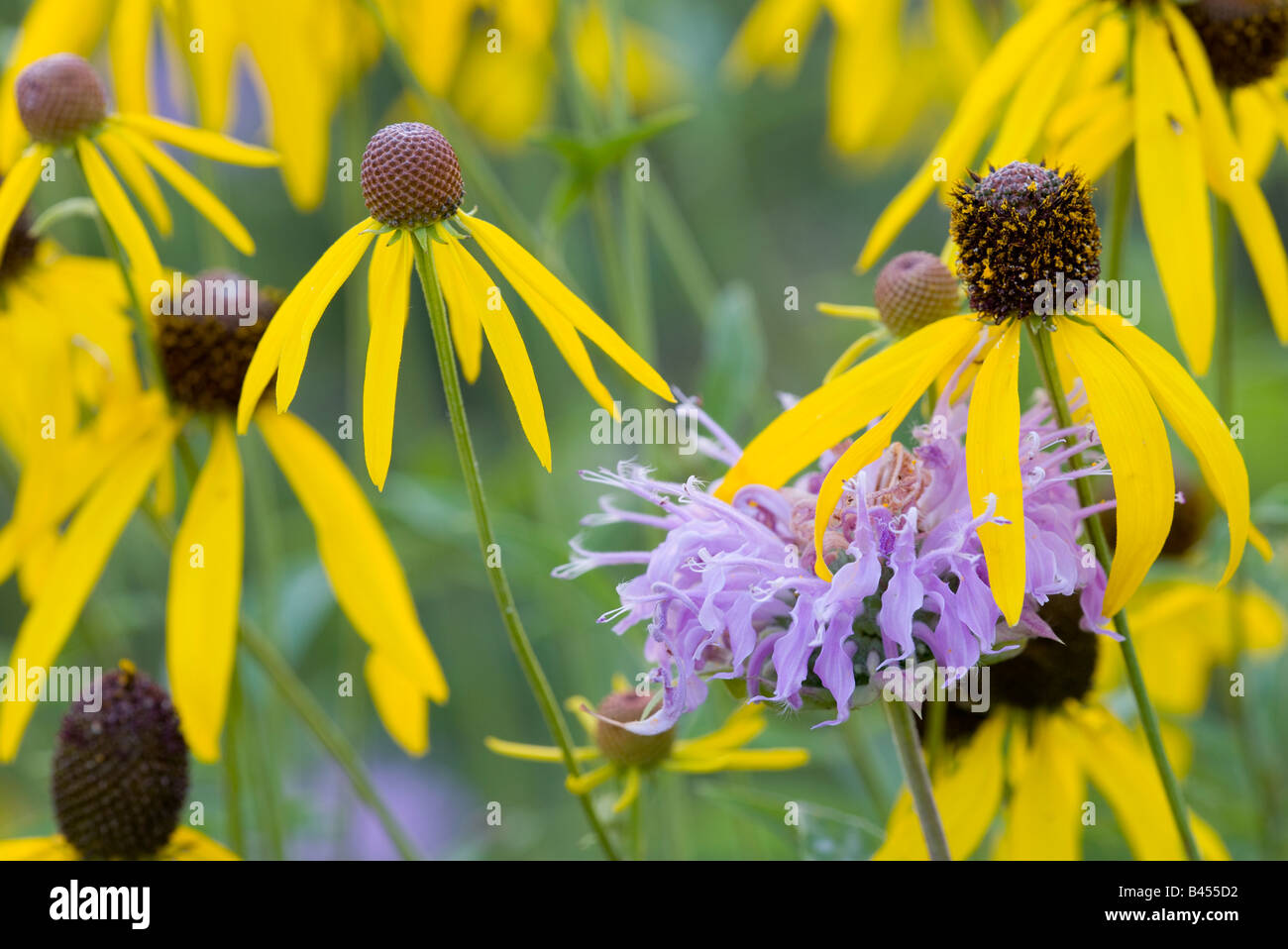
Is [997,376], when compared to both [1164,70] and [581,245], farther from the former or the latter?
[581,245]

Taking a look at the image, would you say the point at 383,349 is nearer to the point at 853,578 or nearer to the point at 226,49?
the point at 853,578

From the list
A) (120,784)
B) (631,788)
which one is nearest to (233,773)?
(120,784)

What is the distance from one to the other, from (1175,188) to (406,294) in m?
0.35

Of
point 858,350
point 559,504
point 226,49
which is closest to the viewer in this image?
point 858,350

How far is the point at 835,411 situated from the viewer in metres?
0.46

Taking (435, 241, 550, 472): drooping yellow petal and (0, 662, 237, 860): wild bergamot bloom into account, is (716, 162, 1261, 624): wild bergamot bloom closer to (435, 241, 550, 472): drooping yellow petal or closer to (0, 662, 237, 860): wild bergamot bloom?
(435, 241, 550, 472): drooping yellow petal

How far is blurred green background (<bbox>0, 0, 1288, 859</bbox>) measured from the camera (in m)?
0.88

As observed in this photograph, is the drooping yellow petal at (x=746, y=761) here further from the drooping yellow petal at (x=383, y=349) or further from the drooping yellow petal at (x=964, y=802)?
the drooping yellow petal at (x=383, y=349)

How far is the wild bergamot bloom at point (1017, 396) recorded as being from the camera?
43 cm

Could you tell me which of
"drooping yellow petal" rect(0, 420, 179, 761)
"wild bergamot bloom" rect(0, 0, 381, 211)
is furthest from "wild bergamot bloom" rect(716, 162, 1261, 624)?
"wild bergamot bloom" rect(0, 0, 381, 211)

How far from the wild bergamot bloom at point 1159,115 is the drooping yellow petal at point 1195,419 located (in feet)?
0.32

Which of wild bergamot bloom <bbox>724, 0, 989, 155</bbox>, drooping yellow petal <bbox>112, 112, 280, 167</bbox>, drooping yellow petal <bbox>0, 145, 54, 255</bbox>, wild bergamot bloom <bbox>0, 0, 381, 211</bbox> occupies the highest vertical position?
wild bergamot bloom <bbox>724, 0, 989, 155</bbox>
